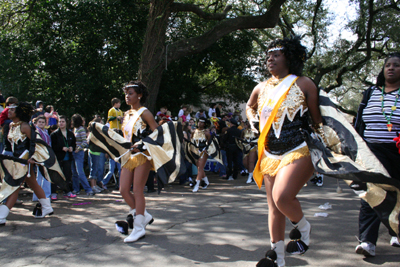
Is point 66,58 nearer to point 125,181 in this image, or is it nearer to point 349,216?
point 125,181

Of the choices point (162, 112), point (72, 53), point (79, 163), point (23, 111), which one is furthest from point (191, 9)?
point (23, 111)

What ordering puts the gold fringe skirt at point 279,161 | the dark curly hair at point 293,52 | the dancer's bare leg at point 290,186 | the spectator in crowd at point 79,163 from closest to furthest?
the dancer's bare leg at point 290,186 → the gold fringe skirt at point 279,161 → the dark curly hair at point 293,52 → the spectator in crowd at point 79,163

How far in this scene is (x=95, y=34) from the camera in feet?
50.8

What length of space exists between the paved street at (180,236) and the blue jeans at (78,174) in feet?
3.61

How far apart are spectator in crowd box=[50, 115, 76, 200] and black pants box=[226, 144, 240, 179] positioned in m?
4.94

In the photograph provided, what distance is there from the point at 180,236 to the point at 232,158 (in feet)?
23.0

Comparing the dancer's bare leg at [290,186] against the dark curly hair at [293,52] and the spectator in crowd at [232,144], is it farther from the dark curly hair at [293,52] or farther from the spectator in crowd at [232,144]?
the spectator in crowd at [232,144]

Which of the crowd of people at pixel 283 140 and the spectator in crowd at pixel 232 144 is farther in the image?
the spectator in crowd at pixel 232 144

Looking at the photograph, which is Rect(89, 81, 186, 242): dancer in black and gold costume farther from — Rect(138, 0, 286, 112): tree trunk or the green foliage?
the green foliage

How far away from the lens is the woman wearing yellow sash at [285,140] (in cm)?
311

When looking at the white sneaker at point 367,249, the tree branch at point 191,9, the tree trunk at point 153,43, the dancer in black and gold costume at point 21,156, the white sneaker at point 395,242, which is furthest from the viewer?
the tree branch at point 191,9

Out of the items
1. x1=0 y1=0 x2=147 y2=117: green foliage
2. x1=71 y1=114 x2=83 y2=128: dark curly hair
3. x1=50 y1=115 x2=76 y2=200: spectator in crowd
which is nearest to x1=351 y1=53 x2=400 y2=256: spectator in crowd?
x1=50 y1=115 x2=76 y2=200: spectator in crowd

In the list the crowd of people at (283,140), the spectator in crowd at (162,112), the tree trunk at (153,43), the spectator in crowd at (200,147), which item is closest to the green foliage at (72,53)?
the tree trunk at (153,43)

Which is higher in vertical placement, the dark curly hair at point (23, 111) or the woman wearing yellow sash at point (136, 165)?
the dark curly hair at point (23, 111)
